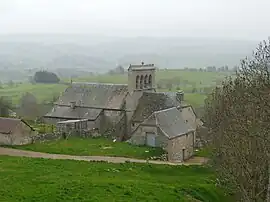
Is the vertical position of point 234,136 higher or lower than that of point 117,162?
higher

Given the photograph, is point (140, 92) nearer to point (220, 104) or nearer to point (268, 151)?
point (220, 104)

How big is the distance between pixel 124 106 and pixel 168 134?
10745mm

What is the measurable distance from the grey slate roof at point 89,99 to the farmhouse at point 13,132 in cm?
1144

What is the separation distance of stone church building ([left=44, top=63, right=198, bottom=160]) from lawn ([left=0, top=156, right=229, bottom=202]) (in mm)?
16196

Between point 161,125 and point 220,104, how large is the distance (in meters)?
13.1

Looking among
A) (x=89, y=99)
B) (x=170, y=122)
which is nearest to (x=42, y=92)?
(x=89, y=99)

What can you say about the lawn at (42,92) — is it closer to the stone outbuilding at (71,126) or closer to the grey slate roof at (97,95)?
the grey slate roof at (97,95)

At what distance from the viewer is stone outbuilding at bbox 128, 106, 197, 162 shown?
179 ft

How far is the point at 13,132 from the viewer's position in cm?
5316

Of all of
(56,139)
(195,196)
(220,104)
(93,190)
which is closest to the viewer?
(93,190)

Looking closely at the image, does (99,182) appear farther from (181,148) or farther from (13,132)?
(181,148)

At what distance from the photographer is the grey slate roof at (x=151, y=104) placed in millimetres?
61969

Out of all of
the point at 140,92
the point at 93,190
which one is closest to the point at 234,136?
the point at 93,190

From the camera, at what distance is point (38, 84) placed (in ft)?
483
